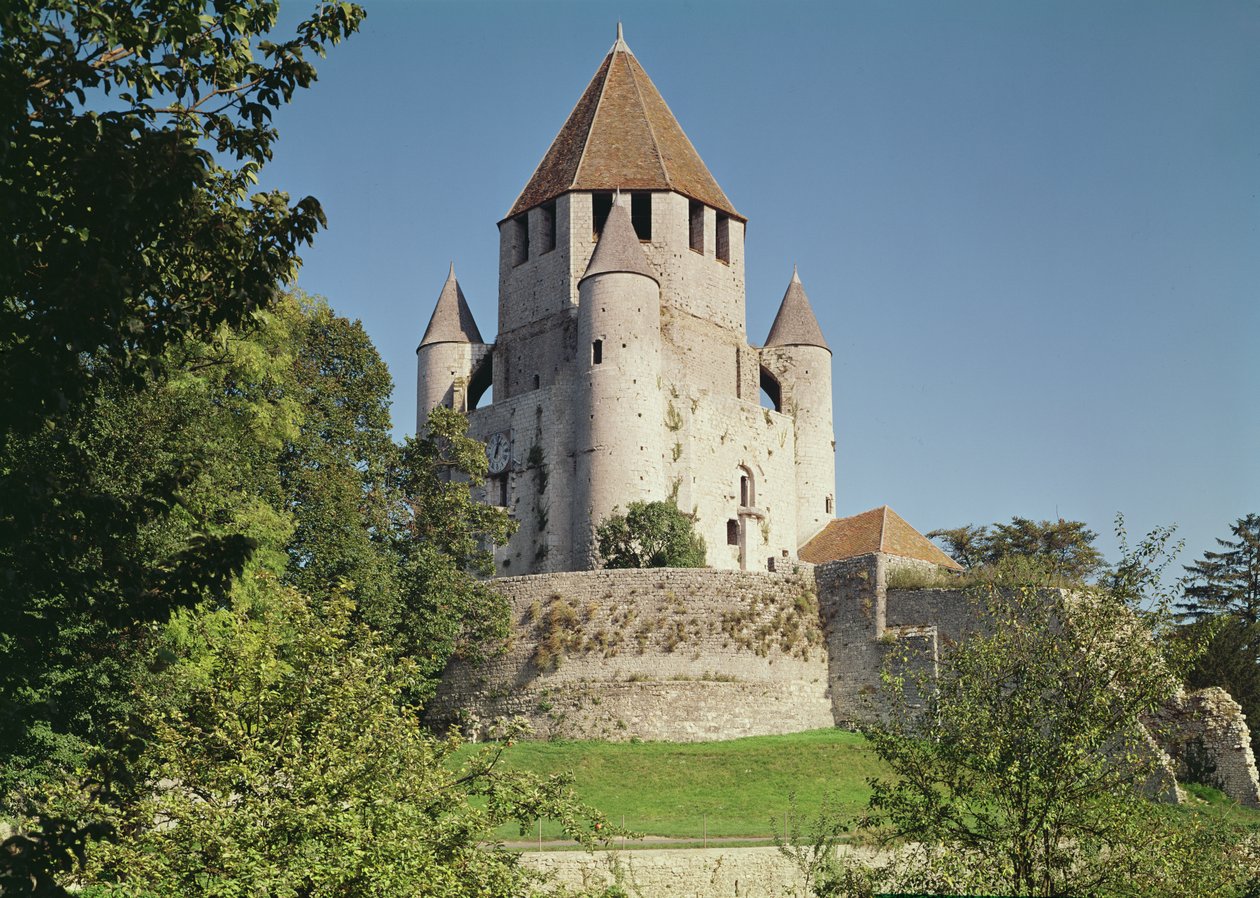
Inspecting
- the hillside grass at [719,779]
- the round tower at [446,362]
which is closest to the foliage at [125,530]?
the hillside grass at [719,779]

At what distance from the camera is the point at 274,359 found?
117 ft

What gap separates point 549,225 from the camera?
55.6 metres

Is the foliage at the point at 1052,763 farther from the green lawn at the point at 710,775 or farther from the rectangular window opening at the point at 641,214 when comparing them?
the rectangular window opening at the point at 641,214

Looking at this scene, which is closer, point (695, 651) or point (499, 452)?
point (695, 651)

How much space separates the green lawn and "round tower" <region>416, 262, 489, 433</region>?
65.4 feet

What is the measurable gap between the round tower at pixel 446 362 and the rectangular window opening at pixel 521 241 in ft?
10.8

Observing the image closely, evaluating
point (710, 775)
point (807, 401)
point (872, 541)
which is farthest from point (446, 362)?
point (710, 775)

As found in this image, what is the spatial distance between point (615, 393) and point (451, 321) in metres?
10.7

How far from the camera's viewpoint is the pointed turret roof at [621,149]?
54844 mm

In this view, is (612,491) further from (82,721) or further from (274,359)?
(82,721)

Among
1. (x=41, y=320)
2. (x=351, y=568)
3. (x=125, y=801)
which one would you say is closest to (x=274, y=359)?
(x=351, y=568)

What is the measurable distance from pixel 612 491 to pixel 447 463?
242 inches

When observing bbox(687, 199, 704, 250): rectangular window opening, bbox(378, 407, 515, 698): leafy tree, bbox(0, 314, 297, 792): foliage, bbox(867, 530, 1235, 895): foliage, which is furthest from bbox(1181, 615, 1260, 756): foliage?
bbox(0, 314, 297, 792): foliage

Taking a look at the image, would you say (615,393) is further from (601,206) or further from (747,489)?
(601,206)
